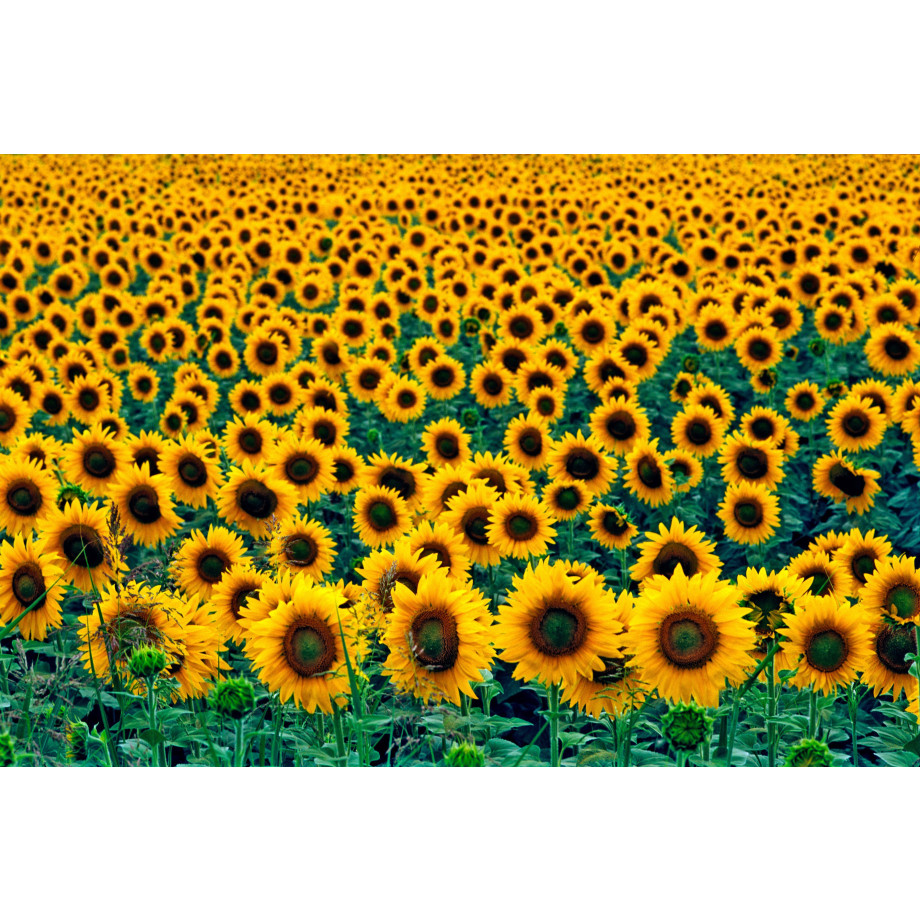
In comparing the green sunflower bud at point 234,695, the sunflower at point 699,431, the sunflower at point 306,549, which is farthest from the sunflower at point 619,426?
the green sunflower bud at point 234,695

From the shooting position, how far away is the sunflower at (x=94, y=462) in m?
6.04

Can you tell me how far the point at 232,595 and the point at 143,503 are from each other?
1424mm

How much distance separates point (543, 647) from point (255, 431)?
13.0ft

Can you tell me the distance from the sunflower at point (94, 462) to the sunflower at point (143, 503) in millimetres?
571

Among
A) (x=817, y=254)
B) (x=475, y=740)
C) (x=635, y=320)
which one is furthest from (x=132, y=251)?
(x=475, y=740)

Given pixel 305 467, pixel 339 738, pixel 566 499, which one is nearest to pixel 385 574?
pixel 339 738

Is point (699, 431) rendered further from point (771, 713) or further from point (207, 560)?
point (207, 560)

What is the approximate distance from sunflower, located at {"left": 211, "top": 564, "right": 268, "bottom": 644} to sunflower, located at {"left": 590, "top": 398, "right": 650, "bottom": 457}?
3.51m

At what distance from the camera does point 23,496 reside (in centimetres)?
518

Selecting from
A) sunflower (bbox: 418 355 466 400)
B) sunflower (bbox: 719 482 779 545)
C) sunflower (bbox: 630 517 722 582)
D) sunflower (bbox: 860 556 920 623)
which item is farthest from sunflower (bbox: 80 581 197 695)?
sunflower (bbox: 418 355 466 400)

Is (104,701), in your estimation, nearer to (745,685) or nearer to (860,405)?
(745,685)

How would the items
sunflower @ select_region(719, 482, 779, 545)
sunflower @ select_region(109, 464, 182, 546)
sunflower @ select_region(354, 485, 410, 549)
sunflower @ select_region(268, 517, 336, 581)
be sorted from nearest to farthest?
1. sunflower @ select_region(268, 517, 336, 581)
2. sunflower @ select_region(109, 464, 182, 546)
3. sunflower @ select_region(354, 485, 410, 549)
4. sunflower @ select_region(719, 482, 779, 545)

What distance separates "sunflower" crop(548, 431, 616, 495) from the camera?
6.67 metres

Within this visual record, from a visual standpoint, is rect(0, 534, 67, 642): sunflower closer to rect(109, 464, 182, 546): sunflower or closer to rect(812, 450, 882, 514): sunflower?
rect(109, 464, 182, 546): sunflower
